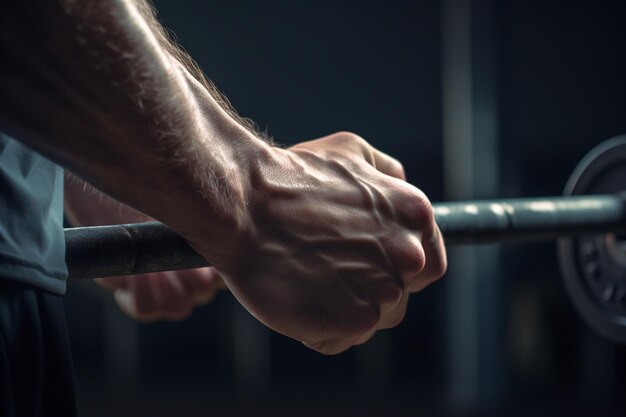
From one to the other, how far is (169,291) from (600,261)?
1.46ft

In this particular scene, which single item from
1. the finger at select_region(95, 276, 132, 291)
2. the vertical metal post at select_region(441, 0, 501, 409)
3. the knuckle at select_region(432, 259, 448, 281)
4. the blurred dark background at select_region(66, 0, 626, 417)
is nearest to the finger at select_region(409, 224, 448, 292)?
the knuckle at select_region(432, 259, 448, 281)

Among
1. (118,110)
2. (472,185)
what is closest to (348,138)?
(118,110)

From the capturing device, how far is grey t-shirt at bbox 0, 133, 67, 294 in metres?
0.56

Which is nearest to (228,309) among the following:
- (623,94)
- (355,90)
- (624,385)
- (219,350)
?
(219,350)

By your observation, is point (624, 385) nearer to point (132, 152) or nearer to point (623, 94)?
point (623, 94)

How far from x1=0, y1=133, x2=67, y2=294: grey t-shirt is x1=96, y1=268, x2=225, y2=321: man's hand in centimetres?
26

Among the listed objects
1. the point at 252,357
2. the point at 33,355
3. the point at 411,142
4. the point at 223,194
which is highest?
the point at 411,142

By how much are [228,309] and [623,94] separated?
8.05 ft

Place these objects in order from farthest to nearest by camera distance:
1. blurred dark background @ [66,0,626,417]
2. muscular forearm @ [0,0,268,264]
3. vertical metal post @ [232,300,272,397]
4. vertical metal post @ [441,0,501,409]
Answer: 1. vertical metal post @ [232,300,272,397]
2. blurred dark background @ [66,0,626,417]
3. vertical metal post @ [441,0,501,409]
4. muscular forearm @ [0,0,268,264]

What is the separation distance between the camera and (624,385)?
4535 millimetres

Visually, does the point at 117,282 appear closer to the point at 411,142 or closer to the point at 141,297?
the point at 141,297

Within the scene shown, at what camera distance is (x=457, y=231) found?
698mm

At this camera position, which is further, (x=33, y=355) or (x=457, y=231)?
(x=457, y=231)

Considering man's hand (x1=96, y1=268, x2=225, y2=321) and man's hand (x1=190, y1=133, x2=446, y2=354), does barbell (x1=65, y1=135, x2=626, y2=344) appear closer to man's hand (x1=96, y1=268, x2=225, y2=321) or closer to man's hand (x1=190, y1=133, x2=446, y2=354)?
man's hand (x1=190, y1=133, x2=446, y2=354)
